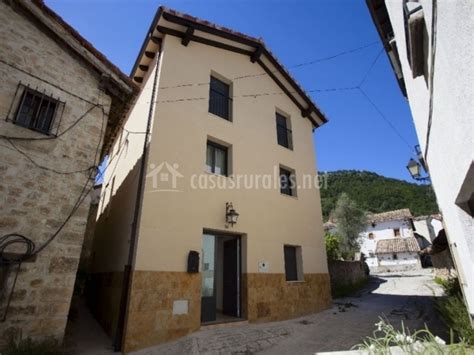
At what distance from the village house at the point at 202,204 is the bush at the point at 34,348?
1.18 meters

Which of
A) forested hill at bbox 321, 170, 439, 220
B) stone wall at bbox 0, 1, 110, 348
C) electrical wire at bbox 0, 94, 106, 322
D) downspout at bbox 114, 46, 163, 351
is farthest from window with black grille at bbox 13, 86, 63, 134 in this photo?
forested hill at bbox 321, 170, 439, 220

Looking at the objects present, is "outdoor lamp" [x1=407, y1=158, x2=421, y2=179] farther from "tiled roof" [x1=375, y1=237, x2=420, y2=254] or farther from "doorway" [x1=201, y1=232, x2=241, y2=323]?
"tiled roof" [x1=375, y1=237, x2=420, y2=254]

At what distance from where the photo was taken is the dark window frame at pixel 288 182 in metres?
10.1

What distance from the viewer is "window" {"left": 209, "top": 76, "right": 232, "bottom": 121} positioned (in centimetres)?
898

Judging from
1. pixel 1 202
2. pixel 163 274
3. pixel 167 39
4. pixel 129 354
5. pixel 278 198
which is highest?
pixel 167 39

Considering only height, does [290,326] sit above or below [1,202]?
below

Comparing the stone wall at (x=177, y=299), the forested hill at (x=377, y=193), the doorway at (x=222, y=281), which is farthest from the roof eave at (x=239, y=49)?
the forested hill at (x=377, y=193)

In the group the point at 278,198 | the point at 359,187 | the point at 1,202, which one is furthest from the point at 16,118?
the point at 359,187

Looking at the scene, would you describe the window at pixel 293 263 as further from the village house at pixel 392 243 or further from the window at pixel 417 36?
the village house at pixel 392 243

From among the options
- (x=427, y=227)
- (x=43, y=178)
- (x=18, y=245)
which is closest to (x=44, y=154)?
(x=43, y=178)

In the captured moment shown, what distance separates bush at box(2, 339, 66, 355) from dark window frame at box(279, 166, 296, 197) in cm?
776

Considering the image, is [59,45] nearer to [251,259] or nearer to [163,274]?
[163,274]

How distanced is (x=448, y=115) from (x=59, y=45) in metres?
7.48

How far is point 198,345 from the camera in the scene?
5.28 meters
